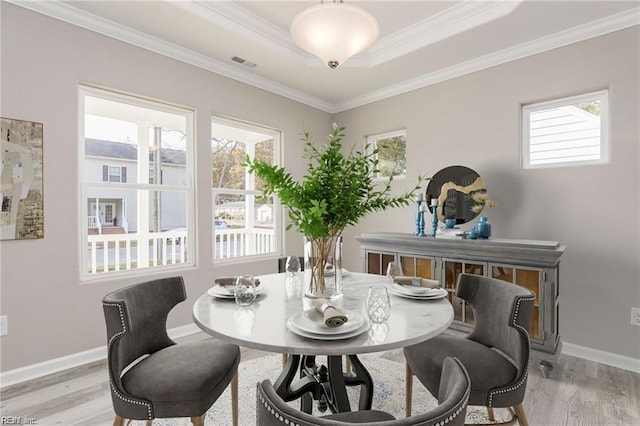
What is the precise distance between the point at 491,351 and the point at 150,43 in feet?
11.2

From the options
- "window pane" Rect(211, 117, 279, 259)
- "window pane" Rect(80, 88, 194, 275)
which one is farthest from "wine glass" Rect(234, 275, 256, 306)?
"window pane" Rect(211, 117, 279, 259)

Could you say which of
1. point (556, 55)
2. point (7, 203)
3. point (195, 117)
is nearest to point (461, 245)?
point (556, 55)

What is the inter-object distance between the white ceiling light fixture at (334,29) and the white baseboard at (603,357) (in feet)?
9.58

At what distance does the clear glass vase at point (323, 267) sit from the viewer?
1469 millimetres

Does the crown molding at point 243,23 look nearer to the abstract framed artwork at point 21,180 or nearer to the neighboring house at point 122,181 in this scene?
the neighboring house at point 122,181

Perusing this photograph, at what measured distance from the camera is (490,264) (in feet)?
8.29

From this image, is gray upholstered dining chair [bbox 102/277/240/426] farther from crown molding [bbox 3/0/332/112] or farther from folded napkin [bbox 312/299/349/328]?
crown molding [bbox 3/0/332/112]

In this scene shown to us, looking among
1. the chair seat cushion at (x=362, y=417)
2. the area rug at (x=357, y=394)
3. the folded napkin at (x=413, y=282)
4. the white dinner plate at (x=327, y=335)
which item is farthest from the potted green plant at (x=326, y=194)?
the area rug at (x=357, y=394)

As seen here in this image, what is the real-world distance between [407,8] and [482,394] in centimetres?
274

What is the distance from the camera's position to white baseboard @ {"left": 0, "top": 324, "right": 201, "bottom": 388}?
224 cm

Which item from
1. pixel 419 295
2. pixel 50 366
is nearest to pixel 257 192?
pixel 50 366

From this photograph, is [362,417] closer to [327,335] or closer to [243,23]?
[327,335]

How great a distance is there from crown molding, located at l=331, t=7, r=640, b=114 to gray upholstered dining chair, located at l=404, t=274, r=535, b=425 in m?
2.36

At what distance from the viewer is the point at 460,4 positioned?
2627mm
